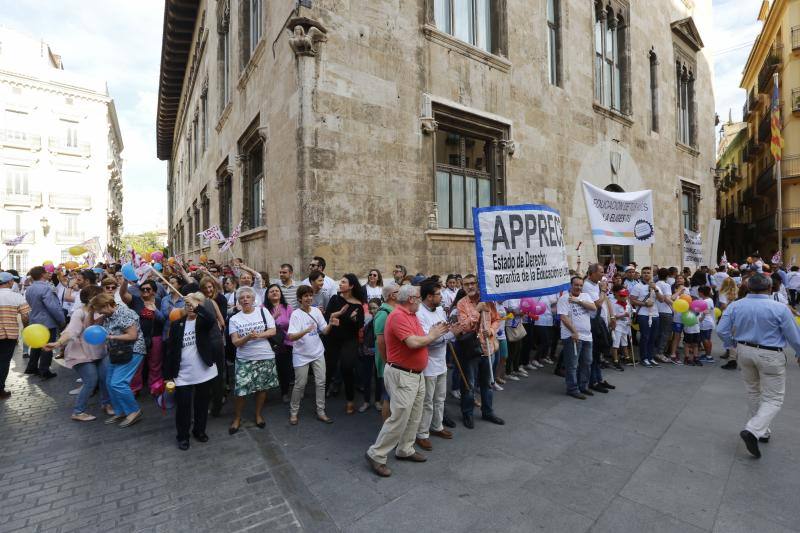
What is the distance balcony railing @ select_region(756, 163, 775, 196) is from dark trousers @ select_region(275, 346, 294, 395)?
110ft

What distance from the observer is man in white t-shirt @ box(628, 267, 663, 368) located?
822 centimetres

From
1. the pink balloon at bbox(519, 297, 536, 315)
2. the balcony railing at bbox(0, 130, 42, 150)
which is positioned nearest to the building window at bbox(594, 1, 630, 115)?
the pink balloon at bbox(519, 297, 536, 315)

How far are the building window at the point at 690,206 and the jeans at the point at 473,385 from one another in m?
18.3

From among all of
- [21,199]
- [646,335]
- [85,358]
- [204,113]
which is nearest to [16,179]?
[21,199]

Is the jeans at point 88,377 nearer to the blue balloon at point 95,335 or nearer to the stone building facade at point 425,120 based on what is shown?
the blue balloon at point 95,335

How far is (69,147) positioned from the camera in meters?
38.0

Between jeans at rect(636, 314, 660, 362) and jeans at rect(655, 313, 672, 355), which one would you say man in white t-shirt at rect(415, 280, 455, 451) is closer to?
jeans at rect(636, 314, 660, 362)

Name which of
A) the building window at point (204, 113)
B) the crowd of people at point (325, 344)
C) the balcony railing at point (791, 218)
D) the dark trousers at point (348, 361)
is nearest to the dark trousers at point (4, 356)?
the crowd of people at point (325, 344)

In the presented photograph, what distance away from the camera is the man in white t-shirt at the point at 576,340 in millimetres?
6148

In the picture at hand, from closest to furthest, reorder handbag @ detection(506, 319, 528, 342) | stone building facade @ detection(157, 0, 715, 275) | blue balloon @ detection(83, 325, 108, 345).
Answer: blue balloon @ detection(83, 325, 108, 345) < handbag @ detection(506, 319, 528, 342) < stone building facade @ detection(157, 0, 715, 275)

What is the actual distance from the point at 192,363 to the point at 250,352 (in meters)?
0.67

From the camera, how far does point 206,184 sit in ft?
56.6

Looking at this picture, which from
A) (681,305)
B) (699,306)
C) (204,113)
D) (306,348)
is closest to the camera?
(306,348)

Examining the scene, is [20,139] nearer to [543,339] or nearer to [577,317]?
[543,339]
